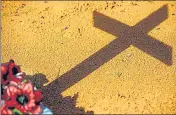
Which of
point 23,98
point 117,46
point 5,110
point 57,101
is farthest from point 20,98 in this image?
point 117,46

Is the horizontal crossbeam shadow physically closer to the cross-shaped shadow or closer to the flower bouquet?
the cross-shaped shadow

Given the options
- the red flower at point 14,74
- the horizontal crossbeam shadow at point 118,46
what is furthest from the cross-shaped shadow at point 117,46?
the red flower at point 14,74

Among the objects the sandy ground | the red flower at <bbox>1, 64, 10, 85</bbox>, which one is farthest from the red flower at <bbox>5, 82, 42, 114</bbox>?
the sandy ground

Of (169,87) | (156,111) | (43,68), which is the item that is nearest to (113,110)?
(156,111)

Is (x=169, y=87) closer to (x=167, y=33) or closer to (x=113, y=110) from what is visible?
(x=113, y=110)

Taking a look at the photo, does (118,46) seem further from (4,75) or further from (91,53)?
(4,75)

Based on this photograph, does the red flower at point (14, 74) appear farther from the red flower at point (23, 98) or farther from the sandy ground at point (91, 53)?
the sandy ground at point (91, 53)

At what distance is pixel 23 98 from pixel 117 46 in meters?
1.76

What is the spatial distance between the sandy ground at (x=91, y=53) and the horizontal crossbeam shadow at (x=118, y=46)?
0.15ft

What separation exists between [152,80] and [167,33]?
101cm

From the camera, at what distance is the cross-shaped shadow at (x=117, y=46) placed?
172 inches

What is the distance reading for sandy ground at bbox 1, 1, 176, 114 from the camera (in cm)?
412

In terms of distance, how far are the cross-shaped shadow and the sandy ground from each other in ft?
0.15

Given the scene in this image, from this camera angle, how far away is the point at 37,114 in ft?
11.4
